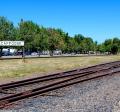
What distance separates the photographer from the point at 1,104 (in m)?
12.1

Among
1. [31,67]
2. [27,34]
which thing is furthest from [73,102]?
[27,34]

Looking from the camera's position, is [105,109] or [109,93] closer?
[105,109]

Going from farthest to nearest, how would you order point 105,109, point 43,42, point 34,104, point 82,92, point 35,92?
→ point 43,42
point 82,92
point 35,92
point 34,104
point 105,109

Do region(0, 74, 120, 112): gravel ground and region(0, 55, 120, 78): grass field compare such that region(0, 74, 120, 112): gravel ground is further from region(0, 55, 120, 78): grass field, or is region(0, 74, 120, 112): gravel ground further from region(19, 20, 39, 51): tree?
region(19, 20, 39, 51): tree

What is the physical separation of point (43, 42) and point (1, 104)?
317 ft

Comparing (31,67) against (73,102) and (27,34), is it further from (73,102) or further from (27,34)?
(27,34)

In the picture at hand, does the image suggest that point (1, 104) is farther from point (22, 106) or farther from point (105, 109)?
point (105, 109)

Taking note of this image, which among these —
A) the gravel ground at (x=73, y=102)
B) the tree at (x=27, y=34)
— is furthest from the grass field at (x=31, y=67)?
the tree at (x=27, y=34)

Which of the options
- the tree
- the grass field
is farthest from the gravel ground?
the tree

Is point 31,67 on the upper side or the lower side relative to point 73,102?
upper

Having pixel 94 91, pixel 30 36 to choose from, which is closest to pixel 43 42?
pixel 30 36

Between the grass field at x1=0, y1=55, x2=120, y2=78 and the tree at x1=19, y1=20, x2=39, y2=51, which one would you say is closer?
the grass field at x1=0, y1=55, x2=120, y2=78

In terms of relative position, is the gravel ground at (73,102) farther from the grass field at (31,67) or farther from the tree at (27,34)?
the tree at (27,34)

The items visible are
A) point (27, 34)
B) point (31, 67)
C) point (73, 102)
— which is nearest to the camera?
point (73, 102)
